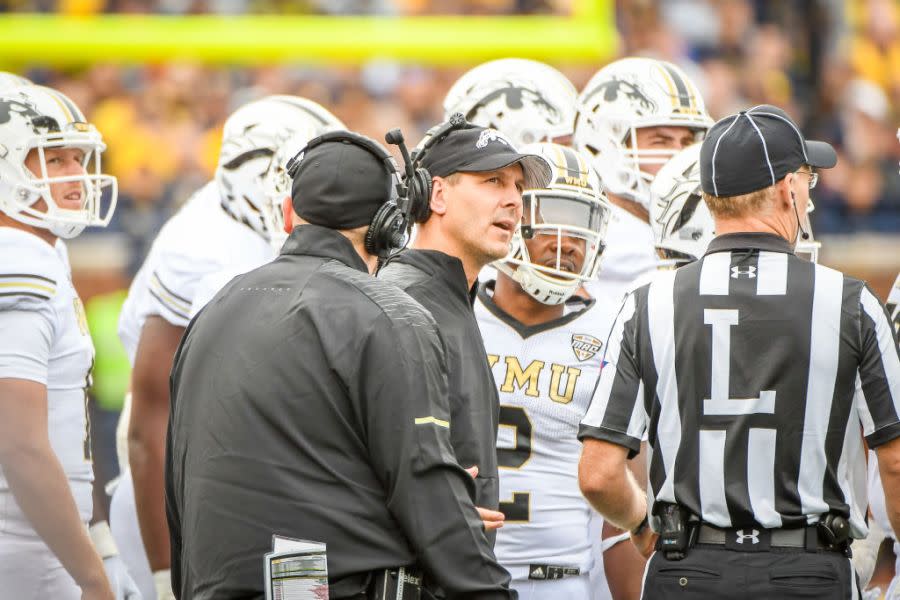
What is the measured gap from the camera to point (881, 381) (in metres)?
3.31

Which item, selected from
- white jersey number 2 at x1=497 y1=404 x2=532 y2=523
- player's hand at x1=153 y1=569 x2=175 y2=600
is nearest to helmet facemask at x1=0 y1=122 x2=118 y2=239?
white jersey number 2 at x1=497 y1=404 x2=532 y2=523

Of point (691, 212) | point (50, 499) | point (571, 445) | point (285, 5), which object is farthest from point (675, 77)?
point (285, 5)

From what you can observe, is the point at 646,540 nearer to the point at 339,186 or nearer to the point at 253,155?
the point at 339,186

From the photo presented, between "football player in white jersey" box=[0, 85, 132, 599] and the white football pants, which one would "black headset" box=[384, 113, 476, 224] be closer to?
"football player in white jersey" box=[0, 85, 132, 599]

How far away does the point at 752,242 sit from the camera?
3.44 metres

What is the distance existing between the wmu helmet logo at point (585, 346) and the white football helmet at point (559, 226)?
13 centimetres

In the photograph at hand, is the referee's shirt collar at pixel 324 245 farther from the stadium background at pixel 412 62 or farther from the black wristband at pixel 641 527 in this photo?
the stadium background at pixel 412 62

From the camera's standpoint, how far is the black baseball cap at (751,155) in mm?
3455

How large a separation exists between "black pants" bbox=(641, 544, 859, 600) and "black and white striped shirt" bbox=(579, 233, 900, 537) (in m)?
0.08

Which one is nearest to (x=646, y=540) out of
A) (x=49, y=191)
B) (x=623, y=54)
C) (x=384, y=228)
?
(x=384, y=228)

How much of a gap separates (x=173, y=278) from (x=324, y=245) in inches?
91.2

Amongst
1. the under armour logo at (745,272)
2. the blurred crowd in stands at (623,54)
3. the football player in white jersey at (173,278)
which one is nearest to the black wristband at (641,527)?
the under armour logo at (745,272)

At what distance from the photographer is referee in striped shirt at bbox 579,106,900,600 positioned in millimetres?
3326

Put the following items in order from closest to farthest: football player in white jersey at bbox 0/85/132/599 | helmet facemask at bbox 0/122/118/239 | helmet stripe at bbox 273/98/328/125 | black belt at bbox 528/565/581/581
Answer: football player in white jersey at bbox 0/85/132/599 < helmet facemask at bbox 0/122/118/239 < black belt at bbox 528/565/581/581 < helmet stripe at bbox 273/98/328/125
